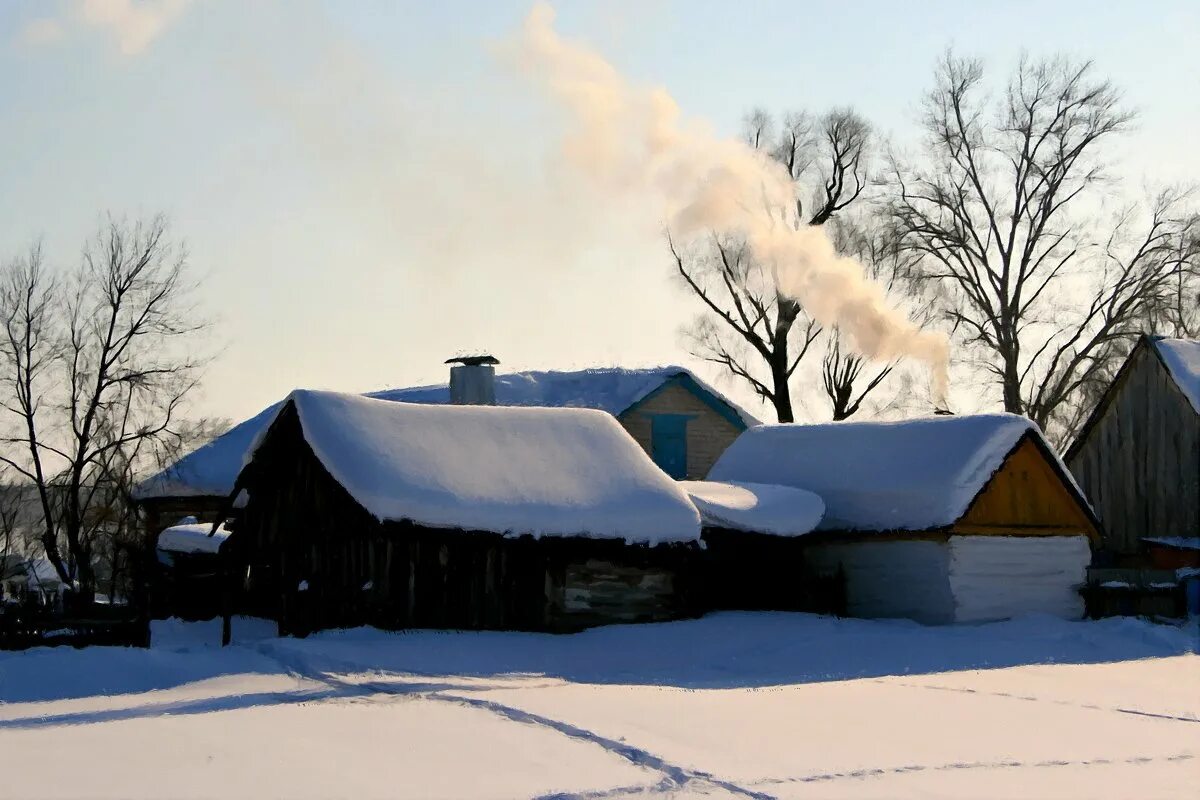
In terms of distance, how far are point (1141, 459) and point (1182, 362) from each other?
2.38m

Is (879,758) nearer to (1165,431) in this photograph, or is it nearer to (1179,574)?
(1179,574)

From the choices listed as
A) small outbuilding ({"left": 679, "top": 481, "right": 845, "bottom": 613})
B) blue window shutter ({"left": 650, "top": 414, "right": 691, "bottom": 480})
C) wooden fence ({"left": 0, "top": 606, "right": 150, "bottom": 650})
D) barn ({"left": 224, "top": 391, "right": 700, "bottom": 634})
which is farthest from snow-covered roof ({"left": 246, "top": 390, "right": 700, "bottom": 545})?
blue window shutter ({"left": 650, "top": 414, "right": 691, "bottom": 480})

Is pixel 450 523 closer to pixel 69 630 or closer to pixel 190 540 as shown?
pixel 69 630

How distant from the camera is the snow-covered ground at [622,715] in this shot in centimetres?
1036

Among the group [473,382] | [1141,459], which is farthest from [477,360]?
[1141,459]

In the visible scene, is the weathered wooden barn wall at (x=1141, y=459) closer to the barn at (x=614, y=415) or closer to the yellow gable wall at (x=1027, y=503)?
the yellow gable wall at (x=1027, y=503)

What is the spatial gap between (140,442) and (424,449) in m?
21.8

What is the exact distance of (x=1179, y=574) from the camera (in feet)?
88.0

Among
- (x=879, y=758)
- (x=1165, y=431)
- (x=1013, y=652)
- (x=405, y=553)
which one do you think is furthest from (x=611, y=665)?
(x=1165, y=431)

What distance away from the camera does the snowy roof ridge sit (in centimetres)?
3150

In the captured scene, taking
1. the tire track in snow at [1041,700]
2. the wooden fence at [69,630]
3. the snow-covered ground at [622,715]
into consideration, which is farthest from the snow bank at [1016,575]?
the wooden fence at [69,630]

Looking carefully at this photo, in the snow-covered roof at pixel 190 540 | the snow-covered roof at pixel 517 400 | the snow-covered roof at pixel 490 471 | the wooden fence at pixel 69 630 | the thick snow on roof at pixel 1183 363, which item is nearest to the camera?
the wooden fence at pixel 69 630

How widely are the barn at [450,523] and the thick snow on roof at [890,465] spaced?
4231 mm

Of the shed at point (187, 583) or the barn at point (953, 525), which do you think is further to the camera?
the shed at point (187, 583)
